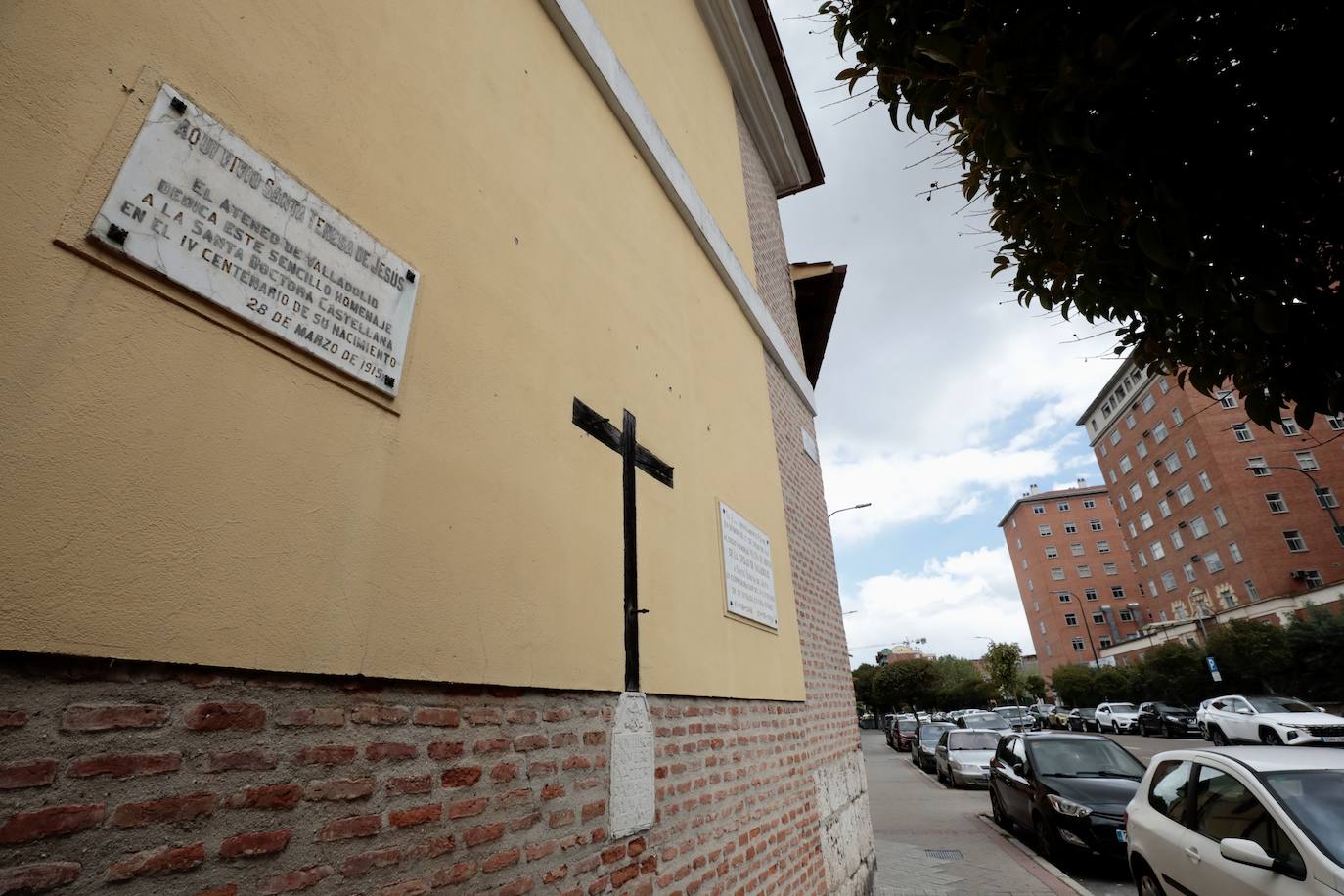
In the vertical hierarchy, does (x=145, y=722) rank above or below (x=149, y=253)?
below

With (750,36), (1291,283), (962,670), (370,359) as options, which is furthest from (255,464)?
(962,670)

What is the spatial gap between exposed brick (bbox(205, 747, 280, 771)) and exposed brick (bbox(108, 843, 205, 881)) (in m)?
0.16

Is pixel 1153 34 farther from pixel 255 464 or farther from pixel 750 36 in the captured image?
pixel 750 36

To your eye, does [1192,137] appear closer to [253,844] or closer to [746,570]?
[253,844]

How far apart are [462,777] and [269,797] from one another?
648 mm

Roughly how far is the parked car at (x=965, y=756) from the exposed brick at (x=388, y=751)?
59.5ft

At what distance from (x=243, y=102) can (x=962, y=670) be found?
8679cm

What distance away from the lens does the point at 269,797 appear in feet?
5.19

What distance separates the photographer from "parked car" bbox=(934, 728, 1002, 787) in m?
16.9

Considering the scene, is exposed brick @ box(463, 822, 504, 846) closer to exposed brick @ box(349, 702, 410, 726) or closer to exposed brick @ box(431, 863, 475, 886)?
exposed brick @ box(431, 863, 475, 886)

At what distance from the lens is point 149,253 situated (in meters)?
1.61

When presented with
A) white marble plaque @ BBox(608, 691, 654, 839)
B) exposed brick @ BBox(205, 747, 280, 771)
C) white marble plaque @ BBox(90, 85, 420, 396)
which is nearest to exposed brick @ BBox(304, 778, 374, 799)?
exposed brick @ BBox(205, 747, 280, 771)

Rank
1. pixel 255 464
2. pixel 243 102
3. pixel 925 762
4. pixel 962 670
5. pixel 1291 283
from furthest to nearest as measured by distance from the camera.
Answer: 1. pixel 962 670
2. pixel 925 762
3. pixel 1291 283
4. pixel 243 102
5. pixel 255 464

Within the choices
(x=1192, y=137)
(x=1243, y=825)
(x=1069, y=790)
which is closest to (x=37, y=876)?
(x=1192, y=137)
